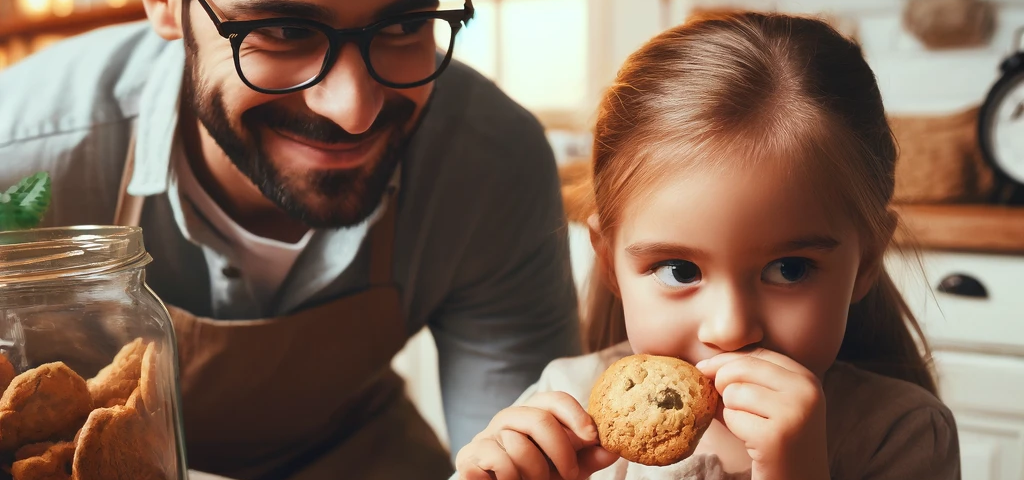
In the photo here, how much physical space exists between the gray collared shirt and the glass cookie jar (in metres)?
0.30

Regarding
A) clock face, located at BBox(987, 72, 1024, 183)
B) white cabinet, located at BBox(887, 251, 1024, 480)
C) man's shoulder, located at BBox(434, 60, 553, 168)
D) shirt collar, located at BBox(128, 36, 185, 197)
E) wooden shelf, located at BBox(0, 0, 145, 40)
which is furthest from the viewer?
wooden shelf, located at BBox(0, 0, 145, 40)

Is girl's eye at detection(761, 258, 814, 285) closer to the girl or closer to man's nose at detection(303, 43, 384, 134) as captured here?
the girl

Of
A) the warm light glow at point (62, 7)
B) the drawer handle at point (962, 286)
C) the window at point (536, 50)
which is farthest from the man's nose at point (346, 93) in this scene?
the warm light glow at point (62, 7)

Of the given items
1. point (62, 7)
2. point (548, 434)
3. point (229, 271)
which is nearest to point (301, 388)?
point (229, 271)

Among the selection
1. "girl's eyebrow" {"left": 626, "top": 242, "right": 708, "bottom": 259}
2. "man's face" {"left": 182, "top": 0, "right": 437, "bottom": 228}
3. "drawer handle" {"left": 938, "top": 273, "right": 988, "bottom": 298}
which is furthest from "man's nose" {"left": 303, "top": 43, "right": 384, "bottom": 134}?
"drawer handle" {"left": 938, "top": 273, "right": 988, "bottom": 298}

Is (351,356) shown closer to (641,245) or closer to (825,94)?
(641,245)

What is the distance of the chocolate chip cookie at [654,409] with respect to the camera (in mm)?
544

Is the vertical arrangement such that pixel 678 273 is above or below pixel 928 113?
above

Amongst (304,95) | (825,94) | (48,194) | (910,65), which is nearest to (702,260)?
(825,94)

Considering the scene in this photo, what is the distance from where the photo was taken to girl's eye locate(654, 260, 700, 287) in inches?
23.7

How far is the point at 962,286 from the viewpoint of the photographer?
1.54m

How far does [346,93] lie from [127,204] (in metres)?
0.36

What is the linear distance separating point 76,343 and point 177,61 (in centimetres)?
44

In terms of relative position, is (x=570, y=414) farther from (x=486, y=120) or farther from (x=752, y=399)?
(x=486, y=120)
